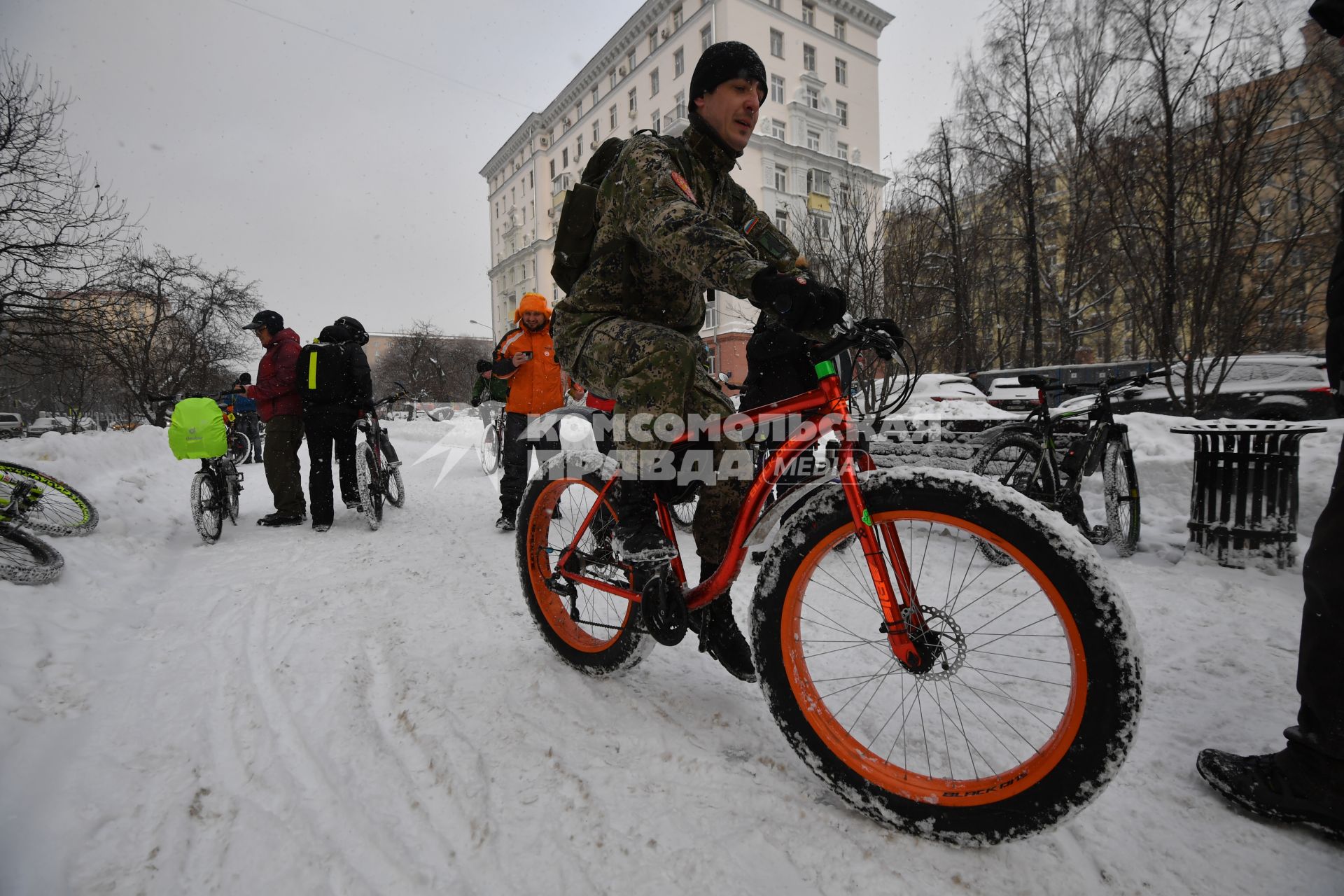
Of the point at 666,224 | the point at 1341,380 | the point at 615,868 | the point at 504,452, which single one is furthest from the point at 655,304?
the point at 504,452

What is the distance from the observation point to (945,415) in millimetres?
5242

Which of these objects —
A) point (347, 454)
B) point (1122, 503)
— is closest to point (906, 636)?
point (1122, 503)

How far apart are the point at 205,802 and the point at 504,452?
422cm

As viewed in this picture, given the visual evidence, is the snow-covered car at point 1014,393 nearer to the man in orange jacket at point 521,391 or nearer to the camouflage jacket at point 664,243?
the camouflage jacket at point 664,243

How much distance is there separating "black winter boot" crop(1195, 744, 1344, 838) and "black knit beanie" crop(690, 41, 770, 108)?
2.58 m

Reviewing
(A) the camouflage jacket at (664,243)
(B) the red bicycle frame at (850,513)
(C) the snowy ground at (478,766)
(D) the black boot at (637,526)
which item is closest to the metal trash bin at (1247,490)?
(C) the snowy ground at (478,766)

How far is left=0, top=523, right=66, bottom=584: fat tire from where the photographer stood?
9.79 ft

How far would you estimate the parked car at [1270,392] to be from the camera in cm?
762

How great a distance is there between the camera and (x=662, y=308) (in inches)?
84.6

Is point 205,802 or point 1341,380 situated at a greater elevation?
point 1341,380

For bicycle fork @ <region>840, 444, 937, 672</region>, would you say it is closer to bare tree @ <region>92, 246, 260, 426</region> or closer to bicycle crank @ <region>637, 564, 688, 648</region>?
bicycle crank @ <region>637, 564, 688, 648</region>

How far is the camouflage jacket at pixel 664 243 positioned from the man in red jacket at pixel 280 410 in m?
5.02

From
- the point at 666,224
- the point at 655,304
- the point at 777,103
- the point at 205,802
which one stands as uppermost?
the point at 777,103

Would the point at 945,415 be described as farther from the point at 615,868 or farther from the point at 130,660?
the point at 130,660
